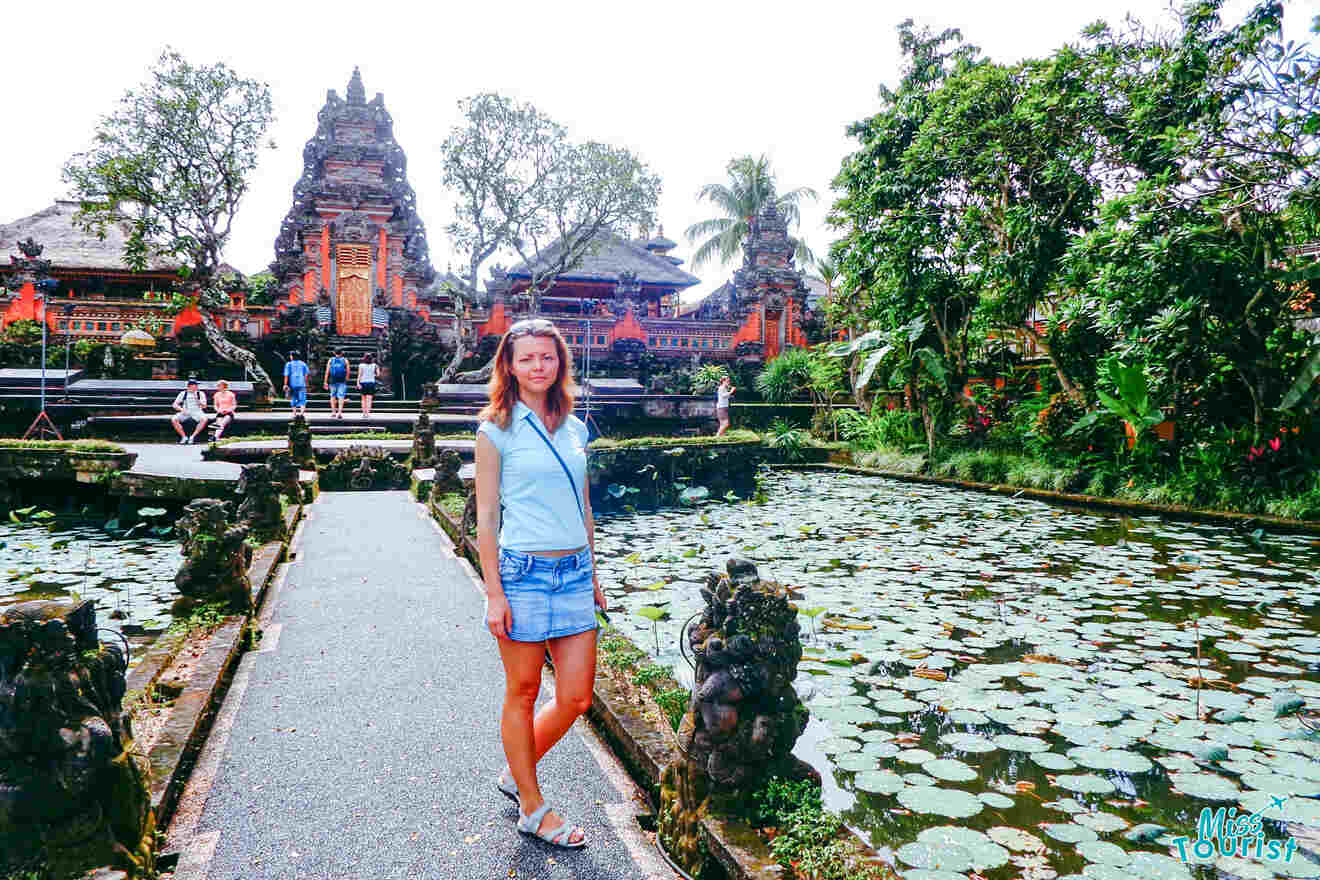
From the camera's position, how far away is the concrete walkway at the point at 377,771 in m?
2.02

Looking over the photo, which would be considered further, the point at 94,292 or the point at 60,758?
the point at 94,292

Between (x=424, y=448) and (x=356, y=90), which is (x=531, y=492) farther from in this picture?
(x=356, y=90)

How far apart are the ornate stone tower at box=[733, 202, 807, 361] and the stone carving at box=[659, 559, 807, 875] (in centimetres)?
2201

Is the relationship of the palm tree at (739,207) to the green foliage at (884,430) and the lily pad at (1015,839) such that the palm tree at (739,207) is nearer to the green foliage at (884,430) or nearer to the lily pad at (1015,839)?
the green foliage at (884,430)

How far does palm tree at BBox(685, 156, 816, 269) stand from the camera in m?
29.1

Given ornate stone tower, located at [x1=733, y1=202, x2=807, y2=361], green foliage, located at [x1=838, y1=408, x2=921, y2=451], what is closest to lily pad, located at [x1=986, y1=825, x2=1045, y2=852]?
green foliage, located at [x1=838, y1=408, x2=921, y2=451]

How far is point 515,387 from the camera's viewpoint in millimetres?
2096

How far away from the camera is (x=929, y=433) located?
40.4 ft

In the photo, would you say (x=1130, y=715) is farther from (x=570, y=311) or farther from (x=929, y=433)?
(x=570, y=311)

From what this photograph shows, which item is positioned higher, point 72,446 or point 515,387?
point 515,387

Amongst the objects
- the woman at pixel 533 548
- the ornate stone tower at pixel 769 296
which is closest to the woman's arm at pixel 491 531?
the woman at pixel 533 548

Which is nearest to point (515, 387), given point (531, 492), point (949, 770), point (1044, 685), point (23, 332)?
point (531, 492)

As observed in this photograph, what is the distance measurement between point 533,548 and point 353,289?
73.1 ft

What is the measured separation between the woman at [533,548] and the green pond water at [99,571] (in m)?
2.79
